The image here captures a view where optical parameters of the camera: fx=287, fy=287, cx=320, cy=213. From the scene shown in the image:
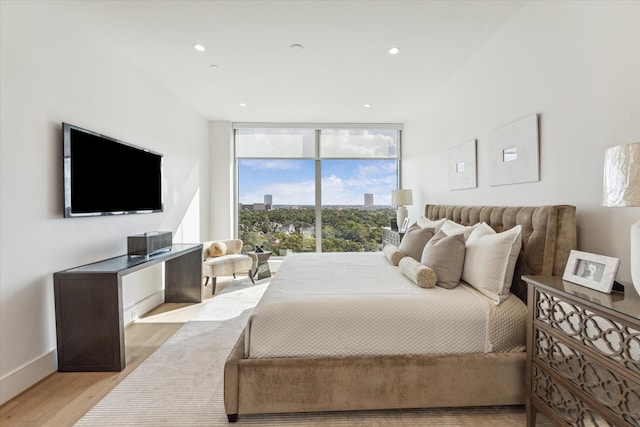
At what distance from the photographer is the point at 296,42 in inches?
104

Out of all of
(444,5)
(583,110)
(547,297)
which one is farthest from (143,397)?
(444,5)

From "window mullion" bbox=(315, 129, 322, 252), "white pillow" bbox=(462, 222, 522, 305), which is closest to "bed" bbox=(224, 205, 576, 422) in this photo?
"white pillow" bbox=(462, 222, 522, 305)

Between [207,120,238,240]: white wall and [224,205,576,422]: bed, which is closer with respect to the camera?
[224,205,576,422]: bed

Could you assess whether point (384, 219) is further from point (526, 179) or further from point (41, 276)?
point (41, 276)

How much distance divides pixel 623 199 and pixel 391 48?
7.44ft

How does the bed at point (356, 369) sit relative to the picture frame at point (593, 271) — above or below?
below

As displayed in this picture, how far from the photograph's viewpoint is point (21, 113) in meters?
1.90

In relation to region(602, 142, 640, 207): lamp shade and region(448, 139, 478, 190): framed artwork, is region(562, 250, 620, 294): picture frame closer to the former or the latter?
region(602, 142, 640, 207): lamp shade

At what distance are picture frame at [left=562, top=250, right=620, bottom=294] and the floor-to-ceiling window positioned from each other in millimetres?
3945

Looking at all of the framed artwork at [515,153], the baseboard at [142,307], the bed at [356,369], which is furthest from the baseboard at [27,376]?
the framed artwork at [515,153]

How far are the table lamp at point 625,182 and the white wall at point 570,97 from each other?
497 mm

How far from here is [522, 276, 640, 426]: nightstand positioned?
106 centimetres

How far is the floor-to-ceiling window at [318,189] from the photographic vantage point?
17.6 ft

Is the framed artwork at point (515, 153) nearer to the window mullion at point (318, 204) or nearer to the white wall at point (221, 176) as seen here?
the window mullion at point (318, 204)
